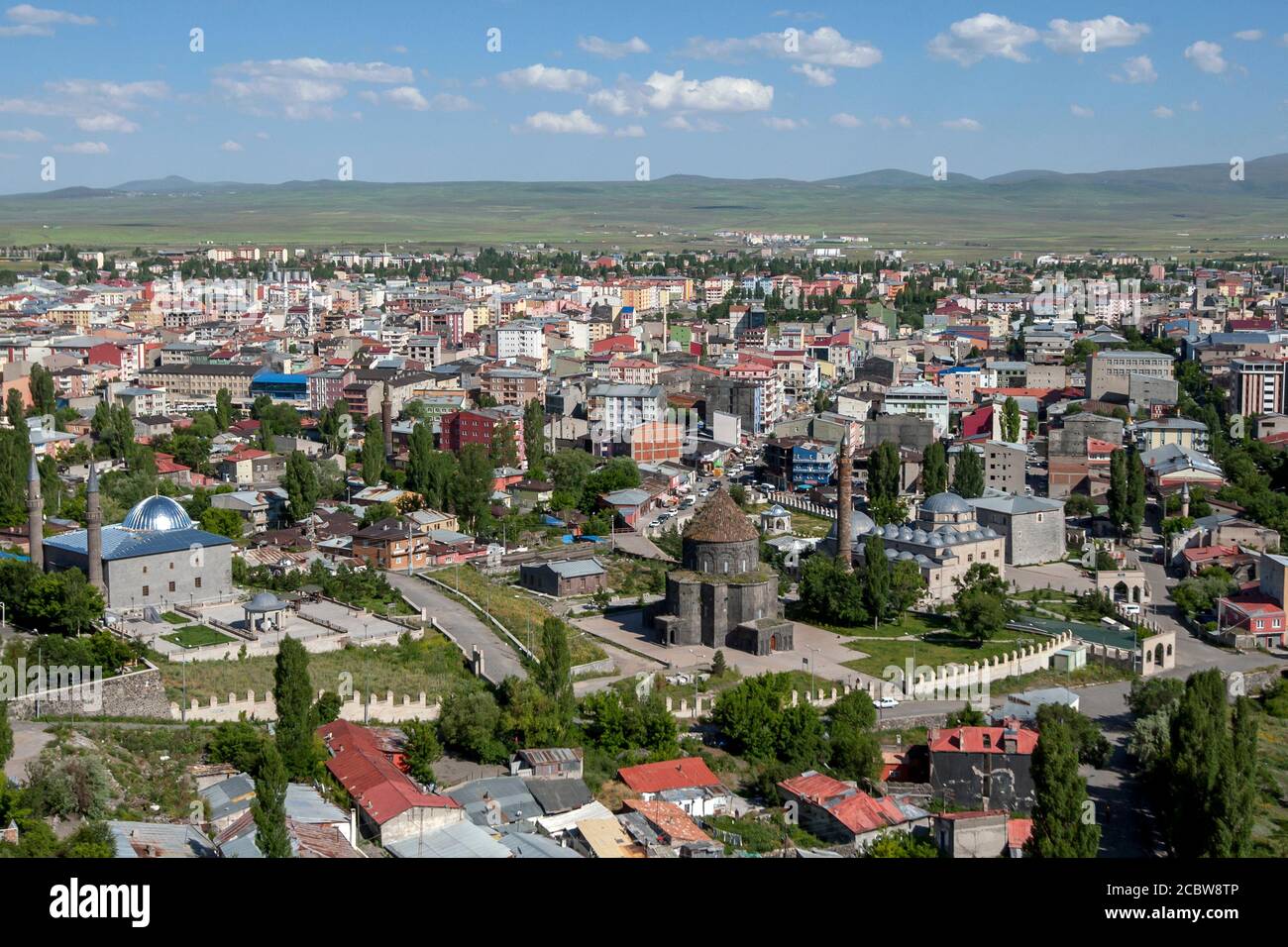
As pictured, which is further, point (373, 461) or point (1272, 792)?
point (373, 461)

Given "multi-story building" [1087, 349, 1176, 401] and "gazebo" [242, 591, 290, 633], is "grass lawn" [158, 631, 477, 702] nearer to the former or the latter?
"gazebo" [242, 591, 290, 633]

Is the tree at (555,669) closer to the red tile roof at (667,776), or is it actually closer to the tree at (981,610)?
the red tile roof at (667,776)

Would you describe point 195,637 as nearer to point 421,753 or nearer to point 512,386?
point 421,753

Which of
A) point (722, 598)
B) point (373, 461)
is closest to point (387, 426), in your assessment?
point (373, 461)

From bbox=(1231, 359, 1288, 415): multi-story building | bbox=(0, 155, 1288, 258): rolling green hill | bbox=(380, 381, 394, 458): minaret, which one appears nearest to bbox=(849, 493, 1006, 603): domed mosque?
bbox=(380, 381, 394, 458): minaret
